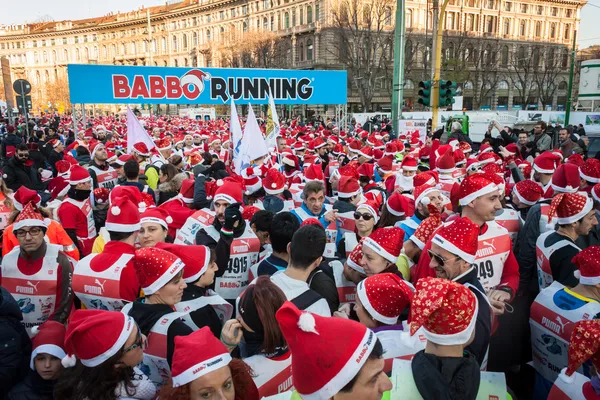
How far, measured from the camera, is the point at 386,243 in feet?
11.0

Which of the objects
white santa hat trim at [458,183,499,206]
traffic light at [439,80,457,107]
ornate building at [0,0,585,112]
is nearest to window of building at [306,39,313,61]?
ornate building at [0,0,585,112]

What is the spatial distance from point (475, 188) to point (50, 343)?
328 centimetres

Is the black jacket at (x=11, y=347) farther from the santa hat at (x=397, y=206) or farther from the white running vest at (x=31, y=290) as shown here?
the santa hat at (x=397, y=206)

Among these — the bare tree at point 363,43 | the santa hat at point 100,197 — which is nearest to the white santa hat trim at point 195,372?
the santa hat at point 100,197

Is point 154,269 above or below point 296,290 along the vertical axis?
above

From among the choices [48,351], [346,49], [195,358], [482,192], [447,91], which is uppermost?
[346,49]

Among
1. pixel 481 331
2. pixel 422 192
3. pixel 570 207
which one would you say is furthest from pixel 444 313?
pixel 422 192

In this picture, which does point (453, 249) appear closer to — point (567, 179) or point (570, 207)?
point (570, 207)

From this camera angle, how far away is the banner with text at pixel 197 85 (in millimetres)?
15633

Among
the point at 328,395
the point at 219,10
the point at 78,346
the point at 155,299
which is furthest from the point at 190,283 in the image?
the point at 219,10

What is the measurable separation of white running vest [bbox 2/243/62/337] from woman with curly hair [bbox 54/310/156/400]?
1490 millimetres

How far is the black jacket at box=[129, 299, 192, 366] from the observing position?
2.67 meters

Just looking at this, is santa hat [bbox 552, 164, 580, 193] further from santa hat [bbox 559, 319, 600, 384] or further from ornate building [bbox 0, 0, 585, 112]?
ornate building [bbox 0, 0, 585, 112]

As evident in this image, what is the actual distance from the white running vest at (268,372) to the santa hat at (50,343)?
1.08 metres
